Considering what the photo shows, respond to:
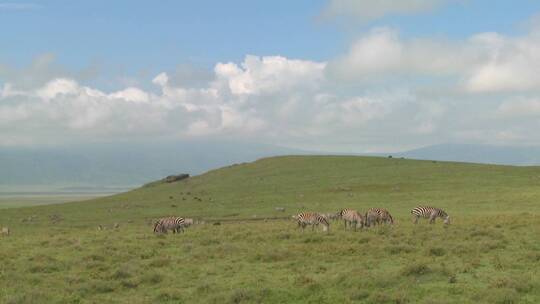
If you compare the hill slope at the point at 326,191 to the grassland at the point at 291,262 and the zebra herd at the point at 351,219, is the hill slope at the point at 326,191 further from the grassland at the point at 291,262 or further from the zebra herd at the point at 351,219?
the zebra herd at the point at 351,219

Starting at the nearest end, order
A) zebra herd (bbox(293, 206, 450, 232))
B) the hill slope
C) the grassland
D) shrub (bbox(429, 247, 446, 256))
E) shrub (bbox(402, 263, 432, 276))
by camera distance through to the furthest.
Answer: the grassland
shrub (bbox(402, 263, 432, 276))
shrub (bbox(429, 247, 446, 256))
zebra herd (bbox(293, 206, 450, 232))
the hill slope

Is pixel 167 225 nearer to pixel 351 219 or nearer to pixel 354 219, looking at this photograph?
pixel 351 219

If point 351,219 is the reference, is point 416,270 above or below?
below

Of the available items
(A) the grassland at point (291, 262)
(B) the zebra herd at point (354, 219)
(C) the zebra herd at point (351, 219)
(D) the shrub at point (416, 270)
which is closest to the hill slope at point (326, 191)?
(A) the grassland at point (291, 262)

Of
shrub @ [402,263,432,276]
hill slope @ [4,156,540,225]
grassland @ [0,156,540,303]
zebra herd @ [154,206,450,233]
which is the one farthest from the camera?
hill slope @ [4,156,540,225]

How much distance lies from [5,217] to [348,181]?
41.1 m

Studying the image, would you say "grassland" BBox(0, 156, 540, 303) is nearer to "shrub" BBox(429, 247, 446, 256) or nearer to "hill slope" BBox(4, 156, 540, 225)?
"shrub" BBox(429, 247, 446, 256)

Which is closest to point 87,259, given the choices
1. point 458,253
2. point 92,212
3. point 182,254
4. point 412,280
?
point 182,254

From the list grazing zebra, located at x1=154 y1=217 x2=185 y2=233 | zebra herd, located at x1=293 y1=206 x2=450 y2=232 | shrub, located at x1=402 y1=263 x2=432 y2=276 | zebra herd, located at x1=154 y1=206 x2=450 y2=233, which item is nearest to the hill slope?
zebra herd, located at x1=154 y1=206 x2=450 y2=233

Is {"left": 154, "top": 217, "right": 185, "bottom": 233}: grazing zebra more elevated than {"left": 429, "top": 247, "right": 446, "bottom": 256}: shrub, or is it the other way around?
{"left": 154, "top": 217, "right": 185, "bottom": 233}: grazing zebra

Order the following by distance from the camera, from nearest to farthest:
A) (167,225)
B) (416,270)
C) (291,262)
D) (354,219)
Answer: (416,270), (291,262), (354,219), (167,225)

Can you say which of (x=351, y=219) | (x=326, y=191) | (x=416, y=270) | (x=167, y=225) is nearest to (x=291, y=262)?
(x=416, y=270)

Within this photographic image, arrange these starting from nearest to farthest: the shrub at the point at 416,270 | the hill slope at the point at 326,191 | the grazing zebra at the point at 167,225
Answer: the shrub at the point at 416,270, the grazing zebra at the point at 167,225, the hill slope at the point at 326,191

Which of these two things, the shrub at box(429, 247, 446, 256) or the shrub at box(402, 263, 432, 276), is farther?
the shrub at box(429, 247, 446, 256)
